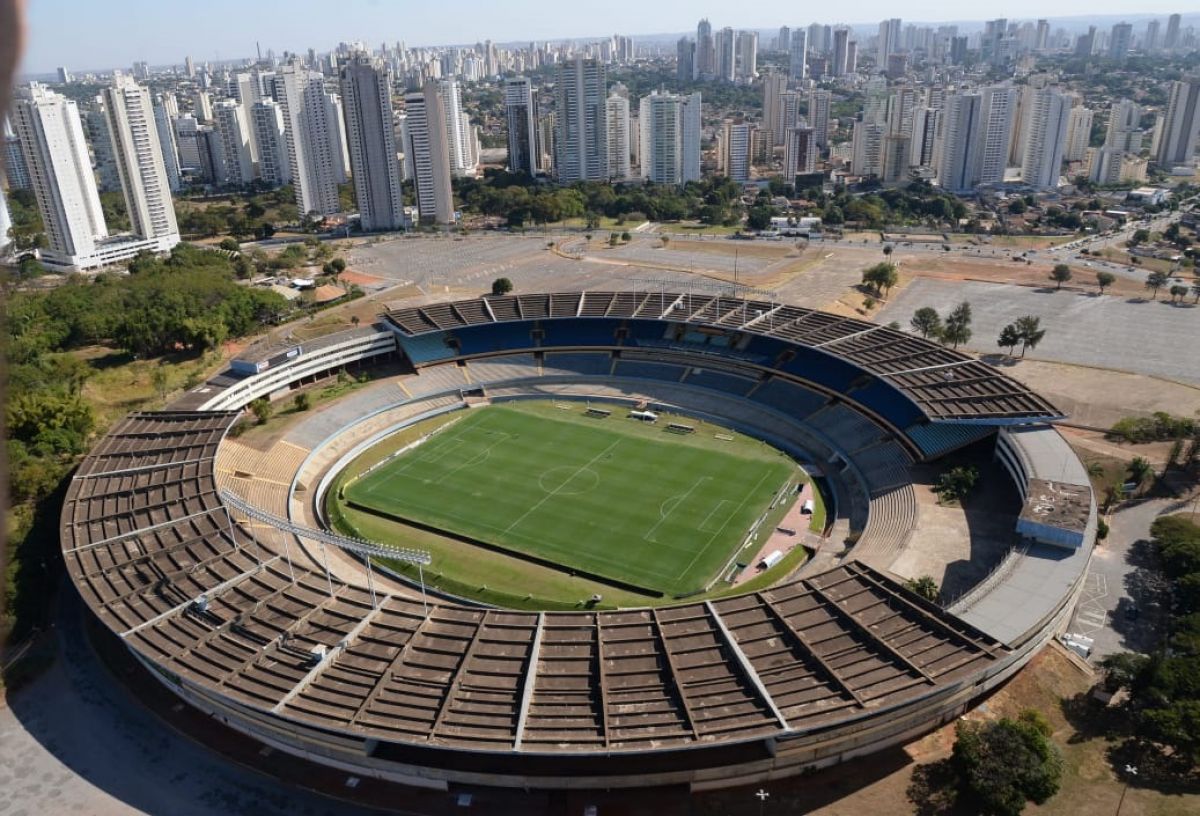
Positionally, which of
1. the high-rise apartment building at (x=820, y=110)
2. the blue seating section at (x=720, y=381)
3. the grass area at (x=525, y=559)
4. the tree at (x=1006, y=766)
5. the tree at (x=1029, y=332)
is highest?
the high-rise apartment building at (x=820, y=110)

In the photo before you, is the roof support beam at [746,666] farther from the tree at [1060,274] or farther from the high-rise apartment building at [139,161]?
the high-rise apartment building at [139,161]

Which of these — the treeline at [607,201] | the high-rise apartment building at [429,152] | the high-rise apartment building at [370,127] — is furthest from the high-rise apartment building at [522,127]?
the high-rise apartment building at [370,127]

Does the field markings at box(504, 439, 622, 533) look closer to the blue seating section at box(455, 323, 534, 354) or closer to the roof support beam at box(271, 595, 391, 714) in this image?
the roof support beam at box(271, 595, 391, 714)

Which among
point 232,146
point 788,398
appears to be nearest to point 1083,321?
point 788,398

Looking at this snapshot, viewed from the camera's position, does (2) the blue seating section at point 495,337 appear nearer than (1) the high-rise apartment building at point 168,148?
Yes

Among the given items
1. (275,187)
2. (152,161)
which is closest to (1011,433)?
(152,161)

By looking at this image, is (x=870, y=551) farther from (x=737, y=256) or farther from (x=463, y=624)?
(x=737, y=256)
